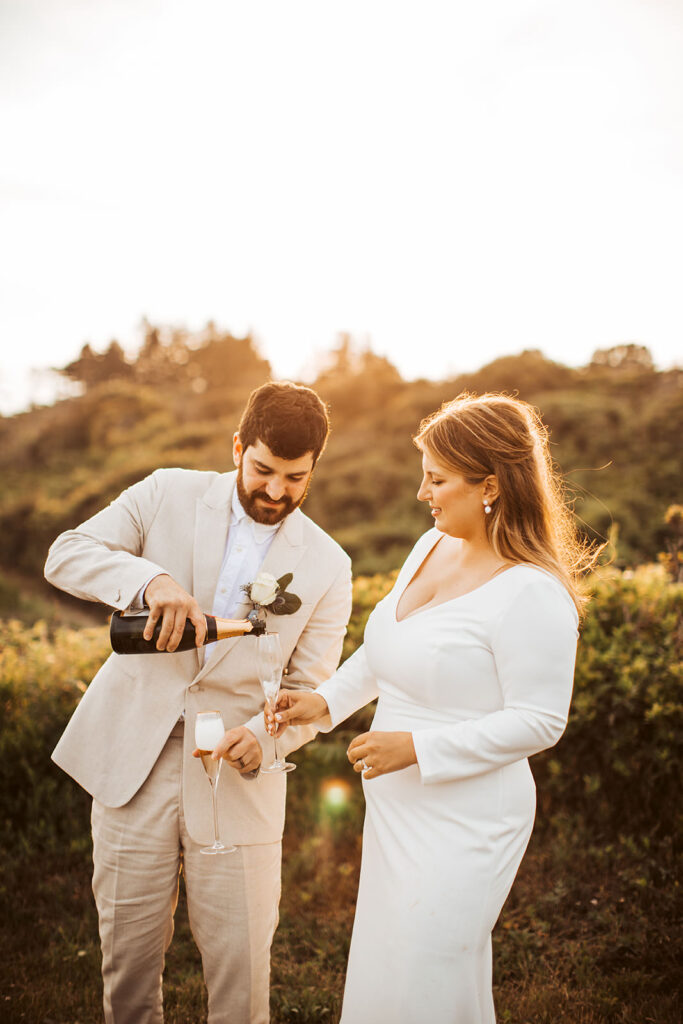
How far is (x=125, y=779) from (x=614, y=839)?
11.1ft

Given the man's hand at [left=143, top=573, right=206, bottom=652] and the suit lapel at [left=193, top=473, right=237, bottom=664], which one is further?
the suit lapel at [left=193, top=473, right=237, bottom=664]

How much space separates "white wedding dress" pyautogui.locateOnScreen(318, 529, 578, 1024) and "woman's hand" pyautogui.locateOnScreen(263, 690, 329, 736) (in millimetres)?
364

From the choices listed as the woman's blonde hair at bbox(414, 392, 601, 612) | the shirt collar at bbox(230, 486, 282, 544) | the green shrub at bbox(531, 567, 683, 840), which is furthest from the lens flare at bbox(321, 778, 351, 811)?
the woman's blonde hair at bbox(414, 392, 601, 612)

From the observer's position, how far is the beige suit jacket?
9.51ft

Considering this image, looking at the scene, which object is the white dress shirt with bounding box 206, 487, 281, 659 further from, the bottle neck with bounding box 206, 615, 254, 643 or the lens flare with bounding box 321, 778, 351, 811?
the lens flare with bounding box 321, 778, 351, 811

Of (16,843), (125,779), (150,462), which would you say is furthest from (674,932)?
(150,462)

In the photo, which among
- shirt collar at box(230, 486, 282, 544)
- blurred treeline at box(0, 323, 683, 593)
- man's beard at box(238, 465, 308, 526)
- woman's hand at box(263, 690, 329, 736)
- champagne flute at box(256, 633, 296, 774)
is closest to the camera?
champagne flute at box(256, 633, 296, 774)

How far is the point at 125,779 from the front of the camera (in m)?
2.92

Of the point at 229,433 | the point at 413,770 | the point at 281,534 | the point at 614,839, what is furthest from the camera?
the point at 229,433

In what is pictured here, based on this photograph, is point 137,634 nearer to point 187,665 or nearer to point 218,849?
point 187,665

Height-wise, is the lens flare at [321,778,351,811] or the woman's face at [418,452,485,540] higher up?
the woman's face at [418,452,485,540]

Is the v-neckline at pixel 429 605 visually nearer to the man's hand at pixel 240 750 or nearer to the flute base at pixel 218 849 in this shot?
the man's hand at pixel 240 750

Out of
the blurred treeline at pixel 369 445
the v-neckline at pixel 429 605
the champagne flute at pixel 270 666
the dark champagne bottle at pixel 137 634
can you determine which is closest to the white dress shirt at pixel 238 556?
the dark champagne bottle at pixel 137 634

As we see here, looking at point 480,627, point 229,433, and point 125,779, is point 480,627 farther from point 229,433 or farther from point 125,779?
point 229,433
